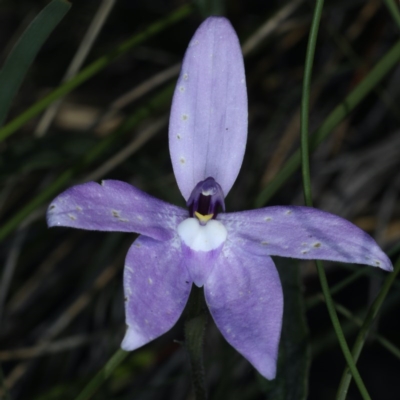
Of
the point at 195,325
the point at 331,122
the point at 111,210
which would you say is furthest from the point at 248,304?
the point at 331,122

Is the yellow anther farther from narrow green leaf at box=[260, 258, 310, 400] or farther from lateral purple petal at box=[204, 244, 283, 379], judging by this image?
narrow green leaf at box=[260, 258, 310, 400]

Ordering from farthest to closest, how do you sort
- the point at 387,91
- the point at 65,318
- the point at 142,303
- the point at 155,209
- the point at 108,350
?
1. the point at 387,91
2. the point at 65,318
3. the point at 108,350
4. the point at 155,209
5. the point at 142,303

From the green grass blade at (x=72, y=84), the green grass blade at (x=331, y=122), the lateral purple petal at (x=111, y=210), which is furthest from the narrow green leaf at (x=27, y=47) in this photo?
the green grass blade at (x=331, y=122)

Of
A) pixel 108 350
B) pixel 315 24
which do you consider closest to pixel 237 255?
pixel 315 24

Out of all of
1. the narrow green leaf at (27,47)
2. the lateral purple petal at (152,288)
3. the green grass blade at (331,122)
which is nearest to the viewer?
the lateral purple petal at (152,288)

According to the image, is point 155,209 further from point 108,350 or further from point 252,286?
point 108,350

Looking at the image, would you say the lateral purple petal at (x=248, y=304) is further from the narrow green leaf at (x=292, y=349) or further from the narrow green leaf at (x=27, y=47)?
the narrow green leaf at (x=27, y=47)

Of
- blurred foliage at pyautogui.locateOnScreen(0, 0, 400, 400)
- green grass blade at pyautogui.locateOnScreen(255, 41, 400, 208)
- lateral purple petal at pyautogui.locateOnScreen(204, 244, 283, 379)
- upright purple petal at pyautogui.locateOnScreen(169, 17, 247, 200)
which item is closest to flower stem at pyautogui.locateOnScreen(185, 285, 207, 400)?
lateral purple petal at pyautogui.locateOnScreen(204, 244, 283, 379)
